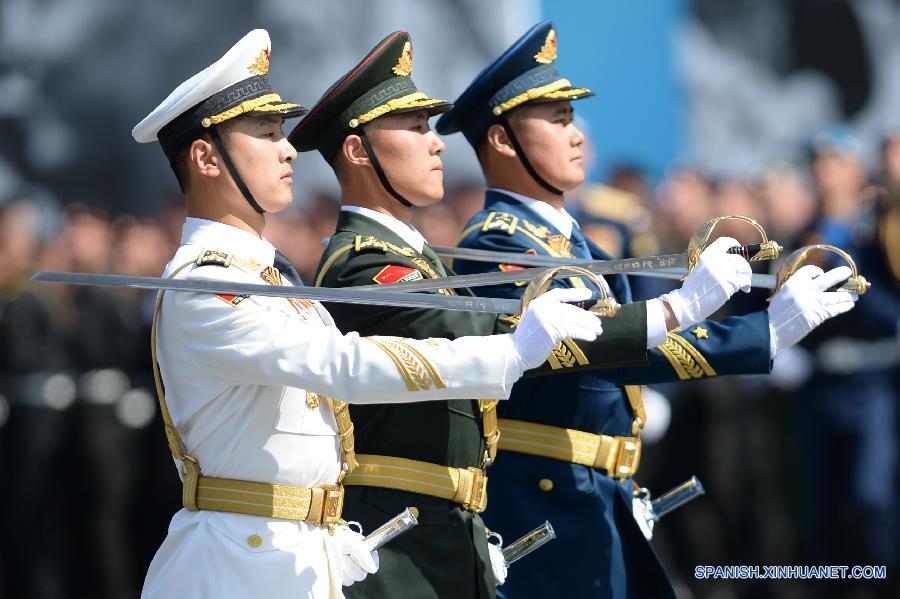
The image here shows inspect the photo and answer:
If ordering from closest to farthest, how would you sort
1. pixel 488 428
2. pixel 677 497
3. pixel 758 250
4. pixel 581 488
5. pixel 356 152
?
pixel 758 250 < pixel 488 428 < pixel 356 152 < pixel 581 488 < pixel 677 497

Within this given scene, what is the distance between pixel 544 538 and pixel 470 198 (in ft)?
23.1

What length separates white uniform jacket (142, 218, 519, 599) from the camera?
191 inches

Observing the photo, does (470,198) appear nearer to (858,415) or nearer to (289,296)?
(858,415)

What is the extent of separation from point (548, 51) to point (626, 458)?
1.53 meters

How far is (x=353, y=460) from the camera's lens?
5277 mm

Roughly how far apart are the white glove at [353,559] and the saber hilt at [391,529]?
3cm

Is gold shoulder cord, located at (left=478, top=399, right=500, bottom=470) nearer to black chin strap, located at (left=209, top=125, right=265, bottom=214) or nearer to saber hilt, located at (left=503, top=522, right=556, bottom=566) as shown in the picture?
saber hilt, located at (left=503, top=522, right=556, bottom=566)

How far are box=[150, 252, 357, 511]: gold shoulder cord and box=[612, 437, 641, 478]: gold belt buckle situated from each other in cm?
137

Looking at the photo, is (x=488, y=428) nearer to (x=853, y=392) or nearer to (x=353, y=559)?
(x=353, y=559)

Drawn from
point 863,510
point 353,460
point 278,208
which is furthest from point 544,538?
point 863,510

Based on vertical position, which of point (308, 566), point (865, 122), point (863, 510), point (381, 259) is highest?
point (381, 259)

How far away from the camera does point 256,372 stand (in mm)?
4852

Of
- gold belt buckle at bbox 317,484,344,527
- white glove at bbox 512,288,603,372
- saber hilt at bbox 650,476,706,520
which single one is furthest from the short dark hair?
saber hilt at bbox 650,476,706,520

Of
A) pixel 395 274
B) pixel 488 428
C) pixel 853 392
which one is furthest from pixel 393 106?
pixel 853 392
